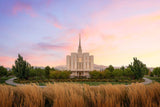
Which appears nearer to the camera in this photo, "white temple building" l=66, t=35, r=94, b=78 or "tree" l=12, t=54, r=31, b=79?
"tree" l=12, t=54, r=31, b=79

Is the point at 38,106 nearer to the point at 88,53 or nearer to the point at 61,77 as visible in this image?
the point at 61,77

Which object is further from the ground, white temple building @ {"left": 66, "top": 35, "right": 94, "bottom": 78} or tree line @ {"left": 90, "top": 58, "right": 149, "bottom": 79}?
white temple building @ {"left": 66, "top": 35, "right": 94, "bottom": 78}

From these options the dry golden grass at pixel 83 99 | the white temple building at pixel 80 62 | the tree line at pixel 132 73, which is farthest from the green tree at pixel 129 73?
the white temple building at pixel 80 62

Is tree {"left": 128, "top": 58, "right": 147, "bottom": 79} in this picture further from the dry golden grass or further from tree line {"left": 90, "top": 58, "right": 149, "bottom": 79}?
the dry golden grass

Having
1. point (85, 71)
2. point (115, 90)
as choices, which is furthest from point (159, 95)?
point (85, 71)

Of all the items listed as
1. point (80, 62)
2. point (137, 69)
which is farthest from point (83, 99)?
point (80, 62)

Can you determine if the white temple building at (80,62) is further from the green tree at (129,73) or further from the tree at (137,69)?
the tree at (137,69)

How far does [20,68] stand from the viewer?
2956cm

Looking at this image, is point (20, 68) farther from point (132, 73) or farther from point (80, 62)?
point (80, 62)

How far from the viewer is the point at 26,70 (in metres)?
30.4

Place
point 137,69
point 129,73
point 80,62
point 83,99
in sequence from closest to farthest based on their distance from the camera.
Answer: point 83,99 < point 137,69 < point 129,73 < point 80,62

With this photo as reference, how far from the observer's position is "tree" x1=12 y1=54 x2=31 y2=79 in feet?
96.4

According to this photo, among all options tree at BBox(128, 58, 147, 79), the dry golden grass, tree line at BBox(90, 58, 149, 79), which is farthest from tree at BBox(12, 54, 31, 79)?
the dry golden grass

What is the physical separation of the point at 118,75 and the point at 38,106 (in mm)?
32681
